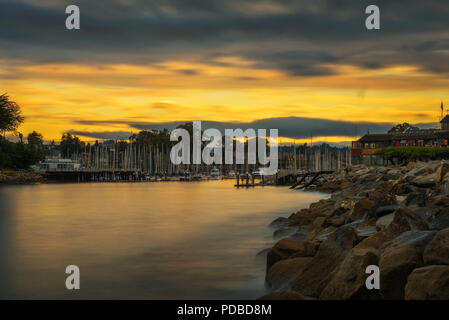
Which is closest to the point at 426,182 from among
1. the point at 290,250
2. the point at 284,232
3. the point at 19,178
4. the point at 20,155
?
the point at 284,232

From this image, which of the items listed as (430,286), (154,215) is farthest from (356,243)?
(154,215)

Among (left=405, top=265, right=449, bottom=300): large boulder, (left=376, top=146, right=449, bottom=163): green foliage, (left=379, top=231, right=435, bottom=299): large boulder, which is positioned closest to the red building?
(left=376, top=146, right=449, bottom=163): green foliage

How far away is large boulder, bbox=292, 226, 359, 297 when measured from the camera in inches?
564

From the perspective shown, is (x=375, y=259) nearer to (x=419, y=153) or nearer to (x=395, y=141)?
(x=419, y=153)

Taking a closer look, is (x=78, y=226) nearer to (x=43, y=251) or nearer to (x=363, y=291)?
(x=43, y=251)

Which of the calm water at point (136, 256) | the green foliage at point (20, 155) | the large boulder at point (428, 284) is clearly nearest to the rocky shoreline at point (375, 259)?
the large boulder at point (428, 284)

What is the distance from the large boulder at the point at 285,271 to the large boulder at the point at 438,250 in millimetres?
3913

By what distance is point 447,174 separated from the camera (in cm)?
3144

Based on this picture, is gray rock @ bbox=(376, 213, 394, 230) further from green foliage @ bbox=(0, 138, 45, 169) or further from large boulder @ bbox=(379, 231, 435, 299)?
green foliage @ bbox=(0, 138, 45, 169)

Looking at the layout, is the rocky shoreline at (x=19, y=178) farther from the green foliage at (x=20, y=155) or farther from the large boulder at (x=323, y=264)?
the large boulder at (x=323, y=264)

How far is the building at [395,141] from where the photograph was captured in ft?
389
